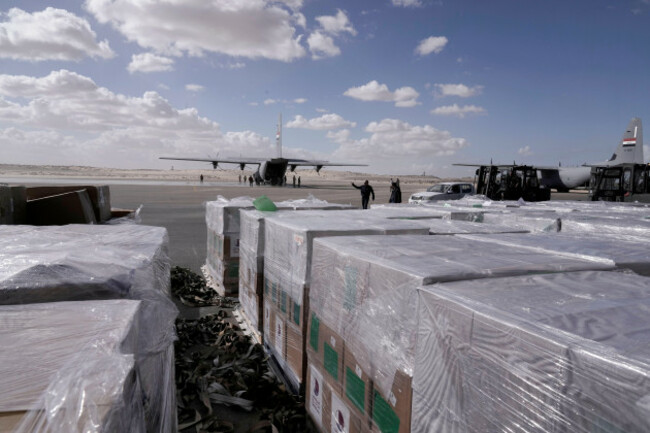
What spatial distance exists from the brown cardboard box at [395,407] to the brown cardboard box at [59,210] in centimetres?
359

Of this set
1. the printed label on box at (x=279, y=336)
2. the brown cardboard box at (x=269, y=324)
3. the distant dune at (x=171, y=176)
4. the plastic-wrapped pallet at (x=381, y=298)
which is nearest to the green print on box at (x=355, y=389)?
the plastic-wrapped pallet at (x=381, y=298)

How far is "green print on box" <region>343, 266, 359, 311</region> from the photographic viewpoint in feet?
7.14

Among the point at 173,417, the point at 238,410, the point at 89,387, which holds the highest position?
the point at 89,387

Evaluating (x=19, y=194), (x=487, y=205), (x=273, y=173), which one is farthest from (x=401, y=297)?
(x=273, y=173)

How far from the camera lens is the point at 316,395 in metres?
2.68

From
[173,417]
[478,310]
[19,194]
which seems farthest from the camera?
[19,194]

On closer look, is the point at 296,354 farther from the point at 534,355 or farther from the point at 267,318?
the point at 534,355

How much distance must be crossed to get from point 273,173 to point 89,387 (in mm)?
42528

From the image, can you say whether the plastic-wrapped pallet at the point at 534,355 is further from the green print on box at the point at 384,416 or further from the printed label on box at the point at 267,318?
the printed label on box at the point at 267,318

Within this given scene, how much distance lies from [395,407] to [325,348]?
0.79 m

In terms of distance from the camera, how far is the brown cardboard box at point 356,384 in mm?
2020

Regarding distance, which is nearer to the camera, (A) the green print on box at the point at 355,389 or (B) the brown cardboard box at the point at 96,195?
(A) the green print on box at the point at 355,389

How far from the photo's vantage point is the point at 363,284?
2.09 m

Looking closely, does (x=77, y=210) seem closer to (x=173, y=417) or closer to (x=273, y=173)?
(x=173, y=417)
